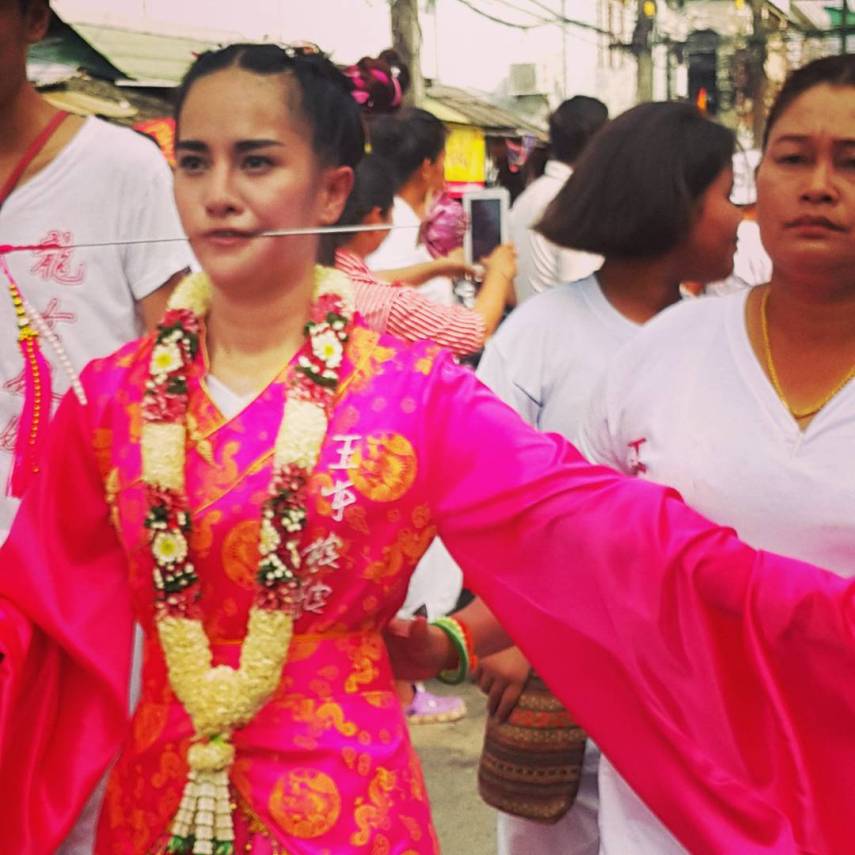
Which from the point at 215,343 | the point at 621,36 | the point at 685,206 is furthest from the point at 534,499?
the point at 621,36

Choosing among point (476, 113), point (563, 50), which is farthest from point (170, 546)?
point (563, 50)

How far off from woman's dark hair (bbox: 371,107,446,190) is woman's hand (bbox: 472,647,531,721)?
1.91 feet

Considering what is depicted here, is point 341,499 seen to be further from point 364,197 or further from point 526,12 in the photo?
point 526,12

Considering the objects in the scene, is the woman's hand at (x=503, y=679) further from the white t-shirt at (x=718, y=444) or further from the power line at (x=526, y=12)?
the power line at (x=526, y=12)

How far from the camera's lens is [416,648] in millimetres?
1366

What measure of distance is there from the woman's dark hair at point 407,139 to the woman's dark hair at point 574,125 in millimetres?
166

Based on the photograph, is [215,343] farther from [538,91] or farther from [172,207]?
[538,91]

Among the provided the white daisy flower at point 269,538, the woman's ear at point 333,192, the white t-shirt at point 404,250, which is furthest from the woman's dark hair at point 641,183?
the white daisy flower at point 269,538

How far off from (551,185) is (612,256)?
0.11 m

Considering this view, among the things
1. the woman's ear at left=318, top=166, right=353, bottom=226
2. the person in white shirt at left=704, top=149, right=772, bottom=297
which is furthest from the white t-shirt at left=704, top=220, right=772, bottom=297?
the woman's ear at left=318, top=166, right=353, bottom=226

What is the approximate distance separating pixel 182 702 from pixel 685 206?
761 millimetres

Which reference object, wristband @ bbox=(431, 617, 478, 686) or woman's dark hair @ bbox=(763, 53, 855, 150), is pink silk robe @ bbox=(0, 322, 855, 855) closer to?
wristband @ bbox=(431, 617, 478, 686)

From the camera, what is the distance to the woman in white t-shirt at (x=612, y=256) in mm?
1504

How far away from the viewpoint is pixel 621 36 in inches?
59.0
